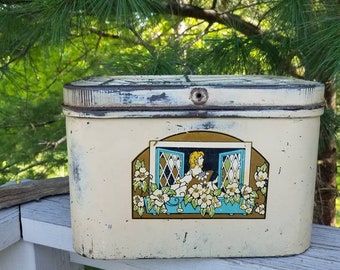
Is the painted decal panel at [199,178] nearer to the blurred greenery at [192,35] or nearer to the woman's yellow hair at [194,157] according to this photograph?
the woman's yellow hair at [194,157]

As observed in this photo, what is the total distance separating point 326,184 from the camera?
4.23ft

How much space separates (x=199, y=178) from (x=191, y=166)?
17mm

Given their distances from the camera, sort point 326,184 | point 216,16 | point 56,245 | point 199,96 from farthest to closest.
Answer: point 326,184 < point 216,16 < point 56,245 < point 199,96

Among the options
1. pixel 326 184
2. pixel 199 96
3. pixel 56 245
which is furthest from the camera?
pixel 326 184

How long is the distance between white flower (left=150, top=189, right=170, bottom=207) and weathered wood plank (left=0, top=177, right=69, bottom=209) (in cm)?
25

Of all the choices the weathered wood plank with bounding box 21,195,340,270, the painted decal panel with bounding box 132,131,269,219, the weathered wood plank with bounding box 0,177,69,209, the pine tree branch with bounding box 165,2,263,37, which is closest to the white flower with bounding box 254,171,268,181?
the painted decal panel with bounding box 132,131,269,219

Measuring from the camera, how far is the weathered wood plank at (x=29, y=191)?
65 centimetres

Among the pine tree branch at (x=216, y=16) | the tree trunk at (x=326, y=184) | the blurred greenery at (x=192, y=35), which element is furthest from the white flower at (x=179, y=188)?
the tree trunk at (x=326, y=184)

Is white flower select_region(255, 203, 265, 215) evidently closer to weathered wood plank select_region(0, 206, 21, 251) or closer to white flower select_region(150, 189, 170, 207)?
white flower select_region(150, 189, 170, 207)

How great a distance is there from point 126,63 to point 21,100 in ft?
2.85

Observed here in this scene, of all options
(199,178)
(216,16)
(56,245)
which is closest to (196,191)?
(199,178)

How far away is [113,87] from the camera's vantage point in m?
0.48

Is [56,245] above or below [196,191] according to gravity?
below

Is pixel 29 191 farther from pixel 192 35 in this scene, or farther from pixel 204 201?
pixel 192 35
